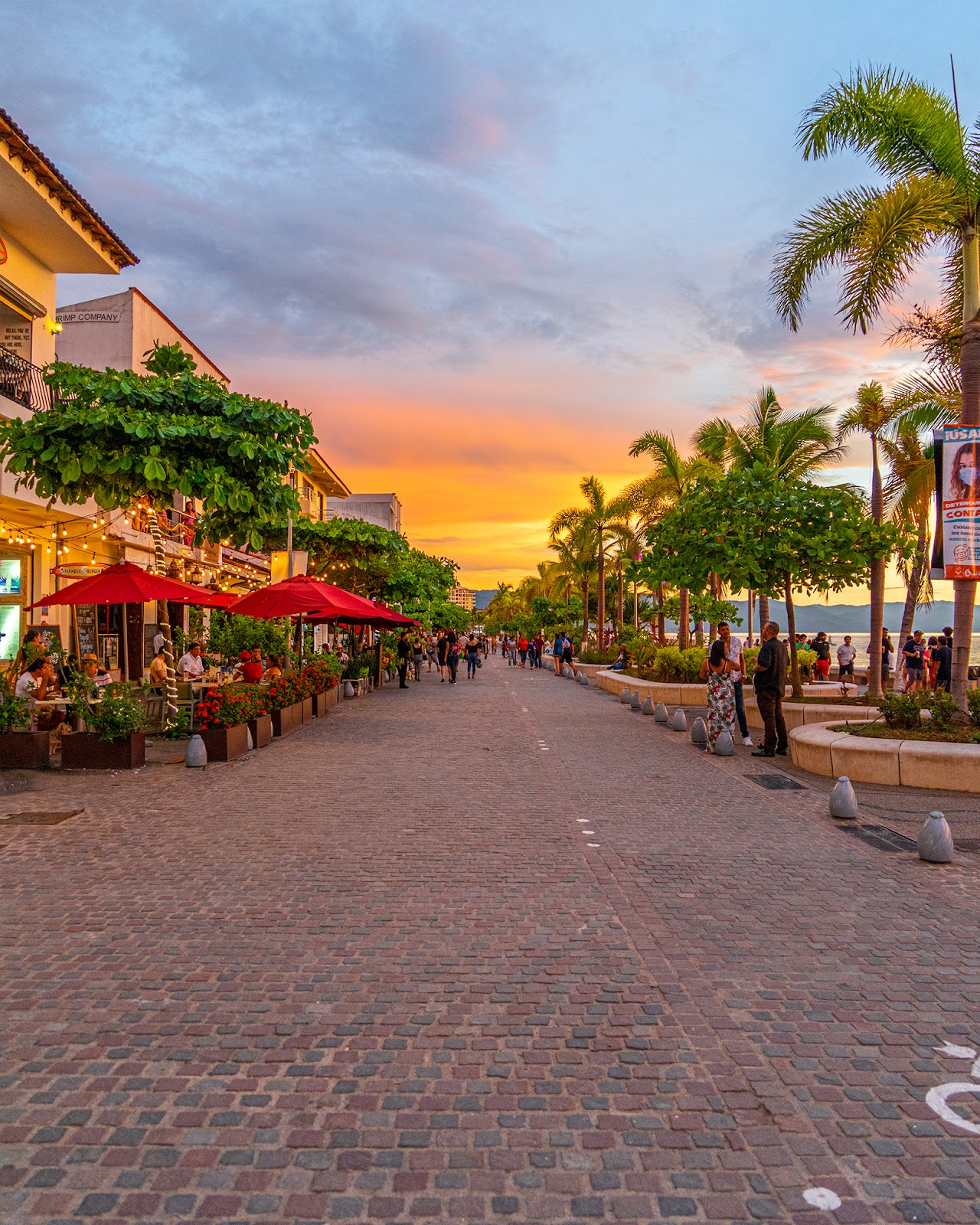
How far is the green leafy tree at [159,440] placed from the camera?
454 inches

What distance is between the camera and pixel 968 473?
10836mm

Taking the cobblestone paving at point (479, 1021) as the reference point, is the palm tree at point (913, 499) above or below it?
above

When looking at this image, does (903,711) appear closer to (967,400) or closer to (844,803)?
(844,803)

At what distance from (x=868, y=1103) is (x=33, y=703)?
38.8 feet

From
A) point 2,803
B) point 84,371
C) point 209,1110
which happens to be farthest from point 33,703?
point 209,1110

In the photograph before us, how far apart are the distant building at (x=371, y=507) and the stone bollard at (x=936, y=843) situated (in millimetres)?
79479

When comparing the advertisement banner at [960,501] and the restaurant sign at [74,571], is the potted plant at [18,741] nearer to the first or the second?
the restaurant sign at [74,571]

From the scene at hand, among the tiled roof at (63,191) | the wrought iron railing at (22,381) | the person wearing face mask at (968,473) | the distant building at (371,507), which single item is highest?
the distant building at (371,507)

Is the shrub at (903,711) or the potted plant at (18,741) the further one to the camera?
the shrub at (903,711)

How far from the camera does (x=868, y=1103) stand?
3471 millimetres

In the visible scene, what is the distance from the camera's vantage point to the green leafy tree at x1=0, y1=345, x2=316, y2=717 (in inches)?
454

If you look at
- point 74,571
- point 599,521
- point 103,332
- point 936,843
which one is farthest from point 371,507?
point 936,843

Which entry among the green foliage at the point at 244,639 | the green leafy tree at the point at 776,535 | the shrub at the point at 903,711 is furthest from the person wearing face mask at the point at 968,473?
the green foliage at the point at 244,639

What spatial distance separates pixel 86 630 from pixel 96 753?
10.4 meters
